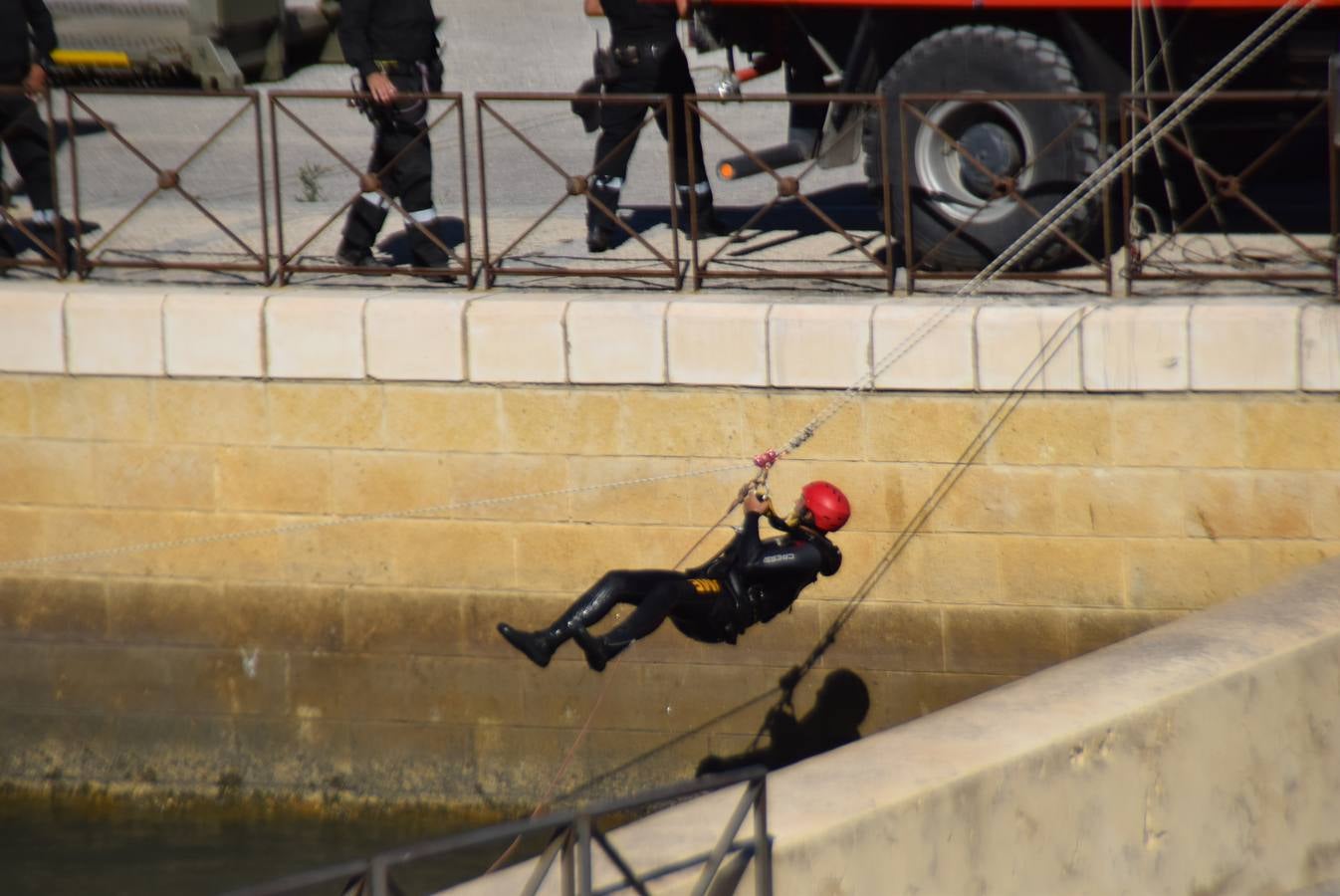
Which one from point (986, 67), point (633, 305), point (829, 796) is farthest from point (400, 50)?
point (829, 796)

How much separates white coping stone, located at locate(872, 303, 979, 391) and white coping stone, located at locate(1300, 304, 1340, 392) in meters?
1.31

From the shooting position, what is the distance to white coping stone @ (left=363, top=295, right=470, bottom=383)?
760 centimetres

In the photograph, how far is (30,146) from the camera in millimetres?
8797

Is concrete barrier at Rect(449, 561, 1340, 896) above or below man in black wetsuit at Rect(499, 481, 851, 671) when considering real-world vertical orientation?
below

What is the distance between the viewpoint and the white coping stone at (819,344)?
23.8 ft

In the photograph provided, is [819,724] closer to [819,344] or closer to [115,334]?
[819,344]

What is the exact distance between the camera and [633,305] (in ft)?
24.5

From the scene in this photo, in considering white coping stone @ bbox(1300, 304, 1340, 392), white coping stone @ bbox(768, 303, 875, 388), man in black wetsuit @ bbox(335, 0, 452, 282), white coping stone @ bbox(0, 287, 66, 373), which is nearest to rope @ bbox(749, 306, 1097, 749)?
white coping stone @ bbox(768, 303, 875, 388)

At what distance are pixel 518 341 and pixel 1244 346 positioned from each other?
3.05 m

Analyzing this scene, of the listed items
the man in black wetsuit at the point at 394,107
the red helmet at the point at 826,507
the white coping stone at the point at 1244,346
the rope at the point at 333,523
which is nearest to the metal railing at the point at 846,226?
the man in black wetsuit at the point at 394,107

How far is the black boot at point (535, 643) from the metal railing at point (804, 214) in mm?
2126

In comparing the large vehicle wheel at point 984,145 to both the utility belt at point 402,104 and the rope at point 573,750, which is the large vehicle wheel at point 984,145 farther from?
the rope at point 573,750

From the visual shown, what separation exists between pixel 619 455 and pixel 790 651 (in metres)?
1.15

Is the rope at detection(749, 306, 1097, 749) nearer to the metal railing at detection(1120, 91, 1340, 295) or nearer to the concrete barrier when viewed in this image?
the metal railing at detection(1120, 91, 1340, 295)
